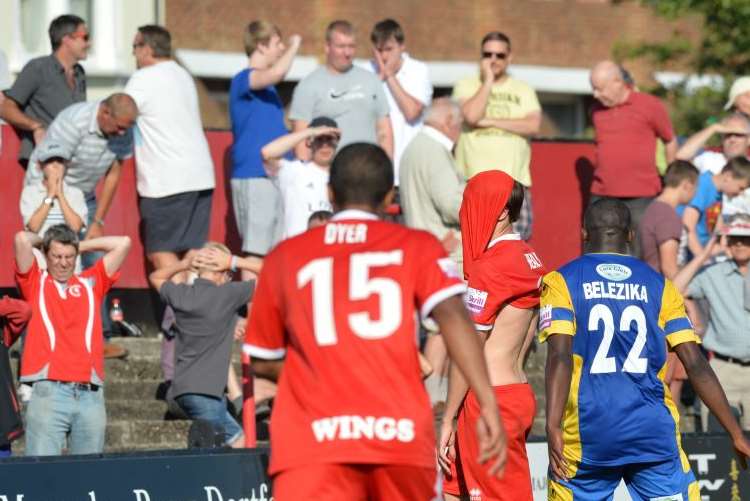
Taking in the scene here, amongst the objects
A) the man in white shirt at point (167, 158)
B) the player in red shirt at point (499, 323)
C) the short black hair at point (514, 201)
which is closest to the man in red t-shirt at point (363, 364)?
the player in red shirt at point (499, 323)

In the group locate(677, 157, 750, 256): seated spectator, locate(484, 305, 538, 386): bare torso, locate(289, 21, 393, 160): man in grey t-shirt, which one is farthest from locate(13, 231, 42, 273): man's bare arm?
locate(677, 157, 750, 256): seated spectator

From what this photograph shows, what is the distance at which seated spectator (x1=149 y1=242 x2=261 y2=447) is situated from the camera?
1140 centimetres

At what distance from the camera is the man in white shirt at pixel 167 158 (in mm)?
12875

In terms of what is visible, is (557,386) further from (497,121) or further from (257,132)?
(497,121)

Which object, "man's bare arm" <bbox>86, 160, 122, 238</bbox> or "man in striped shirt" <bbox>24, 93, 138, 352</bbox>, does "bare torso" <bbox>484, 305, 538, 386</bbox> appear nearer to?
"man in striped shirt" <bbox>24, 93, 138, 352</bbox>

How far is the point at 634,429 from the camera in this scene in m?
8.50

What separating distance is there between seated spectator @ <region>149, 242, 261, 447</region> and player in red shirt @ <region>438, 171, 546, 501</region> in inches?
115

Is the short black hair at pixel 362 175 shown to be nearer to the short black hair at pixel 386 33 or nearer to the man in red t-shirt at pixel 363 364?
the man in red t-shirt at pixel 363 364

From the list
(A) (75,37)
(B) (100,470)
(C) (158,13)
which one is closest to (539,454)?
(B) (100,470)

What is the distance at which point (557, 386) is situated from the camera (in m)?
8.25

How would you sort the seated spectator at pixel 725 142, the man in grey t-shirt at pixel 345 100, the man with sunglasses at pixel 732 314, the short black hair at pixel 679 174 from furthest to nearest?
the seated spectator at pixel 725 142 → the short black hair at pixel 679 174 → the man in grey t-shirt at pixel 345 100 → the man with sunglasses at pixel 732 314

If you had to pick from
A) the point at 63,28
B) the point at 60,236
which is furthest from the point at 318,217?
the point at 63,28

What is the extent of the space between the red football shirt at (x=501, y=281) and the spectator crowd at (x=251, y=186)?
287cm

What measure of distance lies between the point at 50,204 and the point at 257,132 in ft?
6.50
